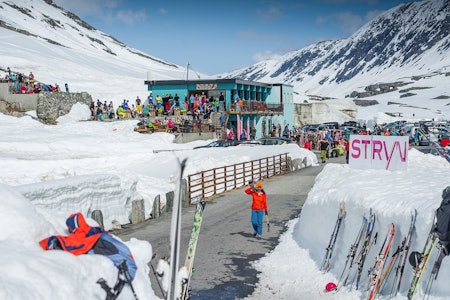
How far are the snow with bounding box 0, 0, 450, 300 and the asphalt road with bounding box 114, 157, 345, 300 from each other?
429 millimetres

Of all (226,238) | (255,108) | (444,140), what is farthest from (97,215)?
(255,108)

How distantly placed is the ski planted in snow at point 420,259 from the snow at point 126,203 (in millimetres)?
289

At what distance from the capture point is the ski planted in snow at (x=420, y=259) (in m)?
8.94

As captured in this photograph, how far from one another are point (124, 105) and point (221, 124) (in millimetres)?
6986

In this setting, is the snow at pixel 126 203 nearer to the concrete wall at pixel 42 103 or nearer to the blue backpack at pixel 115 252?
the blue backpack at pixel 115 252

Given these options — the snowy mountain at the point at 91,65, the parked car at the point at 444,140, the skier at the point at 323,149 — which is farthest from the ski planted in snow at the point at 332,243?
the snowy mountain at the point at 91,65

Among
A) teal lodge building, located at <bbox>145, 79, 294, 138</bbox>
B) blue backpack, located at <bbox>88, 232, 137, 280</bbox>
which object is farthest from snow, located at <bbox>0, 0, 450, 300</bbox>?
teal lodge building, located at <bbox>145, 79, 294, 138</bbox>

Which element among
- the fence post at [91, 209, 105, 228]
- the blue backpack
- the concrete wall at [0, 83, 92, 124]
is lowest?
the fence post at [91, 209, 105, 228]

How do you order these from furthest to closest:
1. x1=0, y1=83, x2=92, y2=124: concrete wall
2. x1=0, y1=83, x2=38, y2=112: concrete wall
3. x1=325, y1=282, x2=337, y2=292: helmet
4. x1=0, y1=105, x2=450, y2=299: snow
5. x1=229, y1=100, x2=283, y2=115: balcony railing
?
x1=229, y1=100, x2=283, y2=115: balcony railing
x1=0, y1=83, x2=38, y2=112: concrete wall
x1=0, y1=83, x2=92, y2=124: concrete wall
x1=325, y1=282, x2=337, y2=292: helmet
x1=0, y1=105, x2=450, y2=299: snow

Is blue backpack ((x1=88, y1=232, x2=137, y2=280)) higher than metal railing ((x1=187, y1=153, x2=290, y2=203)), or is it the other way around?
blue backpack ((x1=88, y1=232, x2=137, y2=280))

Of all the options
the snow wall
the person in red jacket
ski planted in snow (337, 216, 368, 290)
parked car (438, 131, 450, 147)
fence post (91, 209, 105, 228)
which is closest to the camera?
the snow wall

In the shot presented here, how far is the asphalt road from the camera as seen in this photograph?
12.2m

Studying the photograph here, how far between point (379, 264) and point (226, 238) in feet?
21.7

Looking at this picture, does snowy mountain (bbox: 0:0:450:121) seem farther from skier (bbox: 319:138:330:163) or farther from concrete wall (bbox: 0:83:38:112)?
skier (bbox: 319:138:330:163)
